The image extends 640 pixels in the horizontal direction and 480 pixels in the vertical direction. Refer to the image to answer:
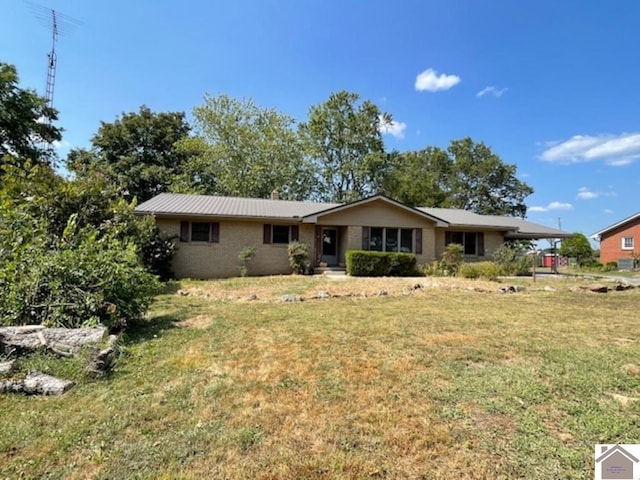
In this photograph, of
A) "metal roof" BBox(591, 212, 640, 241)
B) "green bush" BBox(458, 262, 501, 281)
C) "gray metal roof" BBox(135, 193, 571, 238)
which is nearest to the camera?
"green bush" BBox(458, 262, 501, 281)

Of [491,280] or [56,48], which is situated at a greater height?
[56,48]

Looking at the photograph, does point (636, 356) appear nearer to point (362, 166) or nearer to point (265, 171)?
point (265, 171)

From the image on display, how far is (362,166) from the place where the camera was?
33156mm

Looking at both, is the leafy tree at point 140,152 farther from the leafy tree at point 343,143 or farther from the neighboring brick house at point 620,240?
the neighboring brick house at point 620,240

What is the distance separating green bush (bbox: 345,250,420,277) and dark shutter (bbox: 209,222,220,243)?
5.82 m

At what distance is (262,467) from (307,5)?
13712 mm

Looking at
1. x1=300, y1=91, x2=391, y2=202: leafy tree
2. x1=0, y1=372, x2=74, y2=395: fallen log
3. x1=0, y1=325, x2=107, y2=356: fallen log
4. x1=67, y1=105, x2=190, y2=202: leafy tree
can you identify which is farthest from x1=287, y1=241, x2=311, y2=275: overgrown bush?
x1=300, y1=91, x2=391, y2=202: leafy tree

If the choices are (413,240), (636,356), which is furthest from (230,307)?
(413,240)

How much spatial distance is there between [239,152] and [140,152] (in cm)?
853

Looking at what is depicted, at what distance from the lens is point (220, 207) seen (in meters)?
16.1

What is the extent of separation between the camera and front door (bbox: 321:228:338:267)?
17.7 meters

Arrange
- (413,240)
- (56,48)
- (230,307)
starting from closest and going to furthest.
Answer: (230,307) → (413,240) → (56,48)

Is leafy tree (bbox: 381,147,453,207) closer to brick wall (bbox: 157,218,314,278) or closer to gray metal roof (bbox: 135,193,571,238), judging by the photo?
gray metal roof (bbox: 135,193,571,238)

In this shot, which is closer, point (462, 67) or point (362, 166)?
point (462, 67)
